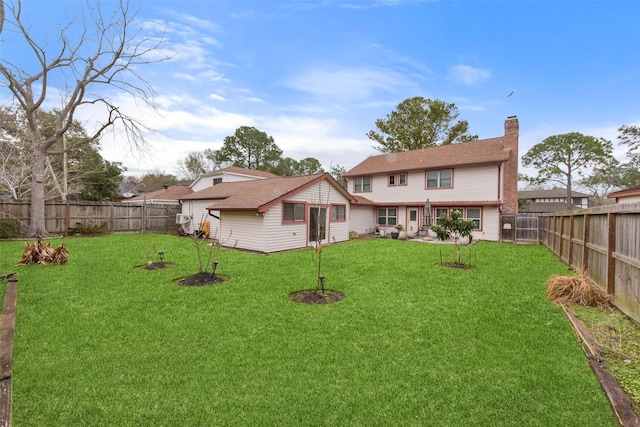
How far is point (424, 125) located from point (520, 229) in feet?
55.0

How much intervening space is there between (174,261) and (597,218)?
35.6 feet

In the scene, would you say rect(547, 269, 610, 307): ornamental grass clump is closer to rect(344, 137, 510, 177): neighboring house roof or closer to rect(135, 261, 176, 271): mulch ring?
→ rect(135, 261, 176, 271): mulch ring

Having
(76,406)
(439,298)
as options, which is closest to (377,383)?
(76,406)

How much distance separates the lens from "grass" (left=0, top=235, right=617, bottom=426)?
266cm

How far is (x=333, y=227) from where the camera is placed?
15250 millimetres

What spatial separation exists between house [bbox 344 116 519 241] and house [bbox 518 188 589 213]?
27555mm

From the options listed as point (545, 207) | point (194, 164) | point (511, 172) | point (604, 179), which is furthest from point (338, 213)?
point (604, 179)

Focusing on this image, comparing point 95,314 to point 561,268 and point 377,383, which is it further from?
point 561,268

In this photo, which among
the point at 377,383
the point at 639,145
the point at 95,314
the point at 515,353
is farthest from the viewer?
the point at 639,145

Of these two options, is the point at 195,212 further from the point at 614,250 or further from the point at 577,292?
the point at 614,250

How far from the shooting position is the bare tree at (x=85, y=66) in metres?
13.3

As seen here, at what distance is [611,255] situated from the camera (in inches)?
202

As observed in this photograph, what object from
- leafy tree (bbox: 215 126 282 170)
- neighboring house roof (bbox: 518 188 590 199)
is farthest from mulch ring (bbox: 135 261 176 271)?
neighboring house roof (bbox: 518 188 590 199)

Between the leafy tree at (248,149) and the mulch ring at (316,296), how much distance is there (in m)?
34.1
